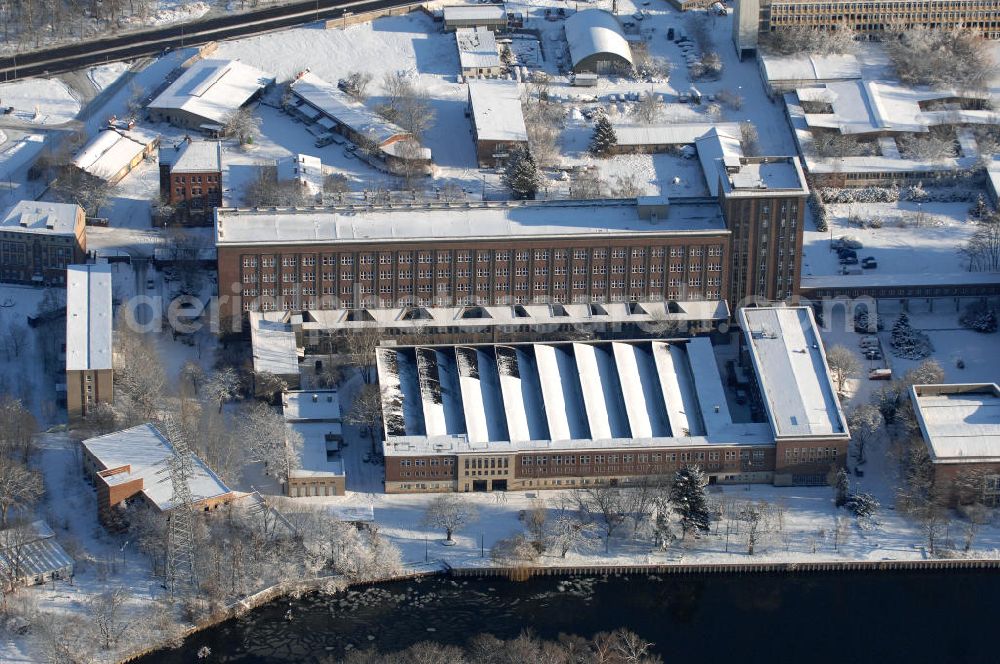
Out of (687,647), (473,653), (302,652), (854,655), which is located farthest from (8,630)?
(854,655)

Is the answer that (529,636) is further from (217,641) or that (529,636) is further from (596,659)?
(217,641)

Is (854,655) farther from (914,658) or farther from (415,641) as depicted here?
(415,641)

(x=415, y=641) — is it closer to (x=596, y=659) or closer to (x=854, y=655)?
(x=596, y=659)

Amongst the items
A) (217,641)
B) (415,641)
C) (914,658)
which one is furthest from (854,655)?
(217,641)

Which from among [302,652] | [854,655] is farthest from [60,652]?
[854,655]

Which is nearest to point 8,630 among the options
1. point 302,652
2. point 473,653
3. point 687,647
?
point 302,652
